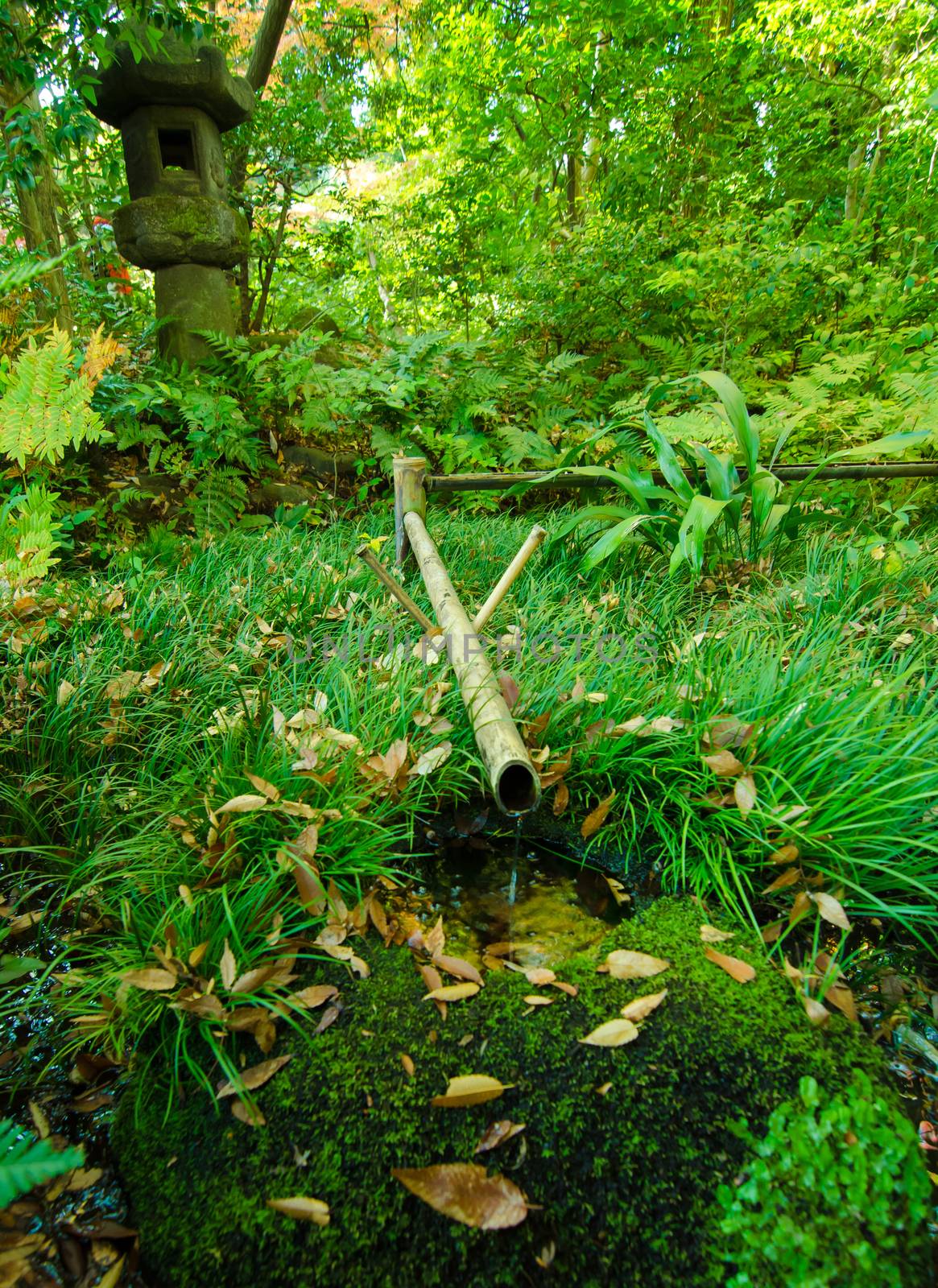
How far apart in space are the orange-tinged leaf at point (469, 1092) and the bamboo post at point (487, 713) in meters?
0.54

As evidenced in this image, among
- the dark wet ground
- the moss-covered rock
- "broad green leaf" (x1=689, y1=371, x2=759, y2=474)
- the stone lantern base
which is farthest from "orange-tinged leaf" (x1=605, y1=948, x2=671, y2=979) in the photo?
the stone lantern base

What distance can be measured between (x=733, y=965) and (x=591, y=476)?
2.40 meters

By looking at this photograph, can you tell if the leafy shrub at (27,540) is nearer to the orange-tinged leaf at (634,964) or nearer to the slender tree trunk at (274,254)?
the orange-tinged leaf at (634,964)

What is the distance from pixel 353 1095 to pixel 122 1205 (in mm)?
A: 414

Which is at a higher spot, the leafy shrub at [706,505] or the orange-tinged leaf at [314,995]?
the leafy shrub at [706,505]

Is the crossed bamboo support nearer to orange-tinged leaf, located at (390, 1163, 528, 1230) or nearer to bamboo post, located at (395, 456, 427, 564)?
bamboo post, located at (395, 456, 427, 564)

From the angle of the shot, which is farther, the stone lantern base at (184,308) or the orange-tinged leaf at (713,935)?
the stone lantern base at (184,308)

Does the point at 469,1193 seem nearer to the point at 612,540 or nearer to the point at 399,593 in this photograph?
the point at 399,593

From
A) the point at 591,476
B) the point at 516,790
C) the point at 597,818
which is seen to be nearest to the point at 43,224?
the point at 591,476

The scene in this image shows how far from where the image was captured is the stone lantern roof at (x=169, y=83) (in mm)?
4188

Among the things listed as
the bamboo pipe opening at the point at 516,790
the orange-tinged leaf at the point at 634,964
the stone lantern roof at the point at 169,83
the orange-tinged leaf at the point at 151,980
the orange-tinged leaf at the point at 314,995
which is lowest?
the orange-tinged leaf at the point at 634,964

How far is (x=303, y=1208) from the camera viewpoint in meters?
1.08

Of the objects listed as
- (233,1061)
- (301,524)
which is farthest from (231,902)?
(301,524)

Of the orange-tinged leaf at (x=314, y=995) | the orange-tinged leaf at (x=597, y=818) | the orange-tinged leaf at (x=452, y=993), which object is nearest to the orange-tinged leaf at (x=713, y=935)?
the orange-tinged leaf at (x=597, y=818)
